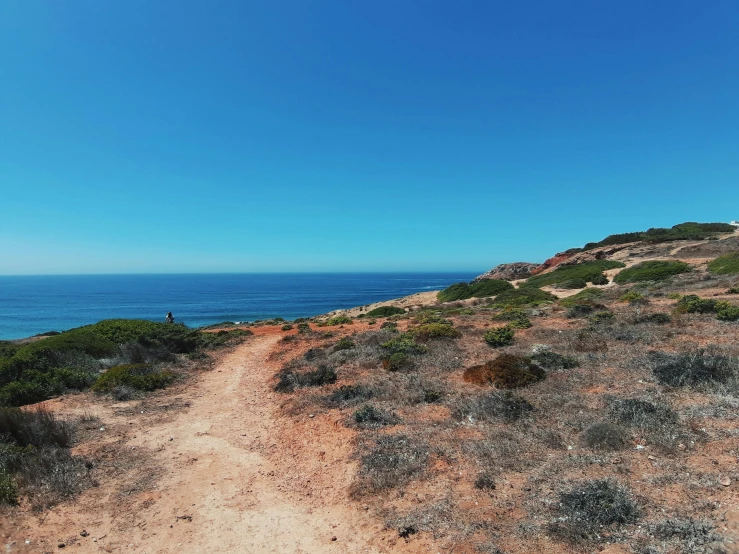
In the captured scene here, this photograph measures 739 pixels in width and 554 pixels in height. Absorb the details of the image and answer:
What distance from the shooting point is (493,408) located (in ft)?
27.9

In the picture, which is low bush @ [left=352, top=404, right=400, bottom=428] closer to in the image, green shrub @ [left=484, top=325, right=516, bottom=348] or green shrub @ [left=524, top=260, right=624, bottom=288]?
green shrub @ [left=484, top=325, right=516, bottom=348]

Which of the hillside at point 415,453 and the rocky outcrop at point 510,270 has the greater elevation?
the rocky outcrop at point 510,270

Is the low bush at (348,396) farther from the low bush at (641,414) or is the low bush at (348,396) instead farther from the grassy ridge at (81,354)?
the grassy ridge at (81,354)

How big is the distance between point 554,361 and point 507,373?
6.06ft

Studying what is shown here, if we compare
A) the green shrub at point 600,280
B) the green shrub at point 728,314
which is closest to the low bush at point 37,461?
the green shrub at point 728,314

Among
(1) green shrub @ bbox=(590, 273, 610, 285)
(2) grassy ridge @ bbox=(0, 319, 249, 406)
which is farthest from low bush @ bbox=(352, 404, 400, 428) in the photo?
(1) green shrub @ bbox=(590, 273, 610, 285)

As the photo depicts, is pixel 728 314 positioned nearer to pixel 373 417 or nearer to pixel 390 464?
pixel 373 417

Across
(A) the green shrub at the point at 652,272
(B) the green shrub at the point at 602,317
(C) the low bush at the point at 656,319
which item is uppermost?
(A) the green shrub at the point at 652,272

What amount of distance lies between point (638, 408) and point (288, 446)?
6.97 metres

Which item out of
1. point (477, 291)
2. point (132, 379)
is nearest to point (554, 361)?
point (132, 379)

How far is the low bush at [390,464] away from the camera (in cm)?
627

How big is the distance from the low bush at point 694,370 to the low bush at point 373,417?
6.18 meters

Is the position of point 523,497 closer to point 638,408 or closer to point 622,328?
point 638,408

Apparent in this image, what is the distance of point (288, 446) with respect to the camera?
8.36 m
